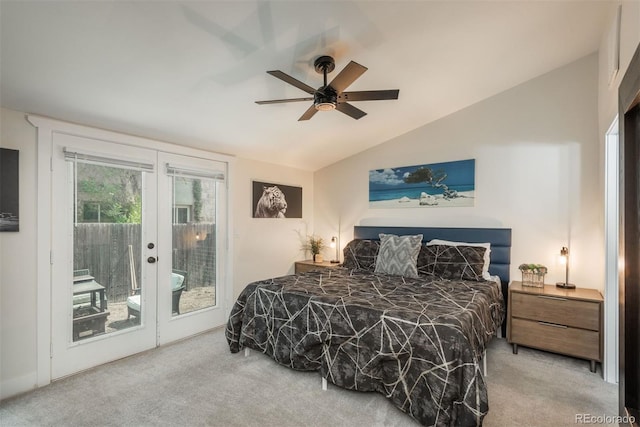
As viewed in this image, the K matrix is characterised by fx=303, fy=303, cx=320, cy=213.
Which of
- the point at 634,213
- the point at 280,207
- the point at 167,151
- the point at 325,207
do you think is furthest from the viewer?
the point at 325,207

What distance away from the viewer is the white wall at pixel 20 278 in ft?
→ 7.54

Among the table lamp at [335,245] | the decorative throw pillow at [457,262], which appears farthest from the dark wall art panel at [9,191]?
the decorative throw pillow at [457,262]

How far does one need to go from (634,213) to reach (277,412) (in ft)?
8.34

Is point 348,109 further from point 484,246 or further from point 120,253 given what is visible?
point 120,253

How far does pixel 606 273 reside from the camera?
8.38ft

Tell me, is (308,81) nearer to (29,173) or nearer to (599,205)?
(29,173)

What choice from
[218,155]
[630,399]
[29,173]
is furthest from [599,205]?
[29,173]

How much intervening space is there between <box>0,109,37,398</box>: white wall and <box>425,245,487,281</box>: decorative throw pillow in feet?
12.2

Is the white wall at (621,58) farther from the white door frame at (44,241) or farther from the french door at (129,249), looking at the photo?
the white door frame at (44,241)

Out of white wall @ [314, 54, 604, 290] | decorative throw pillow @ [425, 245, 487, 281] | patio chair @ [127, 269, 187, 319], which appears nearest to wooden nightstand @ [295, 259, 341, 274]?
white wall @ [314, 54, 604, 290]

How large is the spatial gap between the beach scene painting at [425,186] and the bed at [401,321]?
448mm

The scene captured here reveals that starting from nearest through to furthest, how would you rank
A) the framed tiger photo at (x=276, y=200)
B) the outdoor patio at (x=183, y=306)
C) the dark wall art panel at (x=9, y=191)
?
the dark wall art panel at (x=9, y=191), the outdoor patio at (x=183, y=306), the framed tiger photo at (x=276, y=200)

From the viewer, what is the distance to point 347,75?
200cm

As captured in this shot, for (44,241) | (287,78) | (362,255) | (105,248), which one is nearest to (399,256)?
(362,255)
